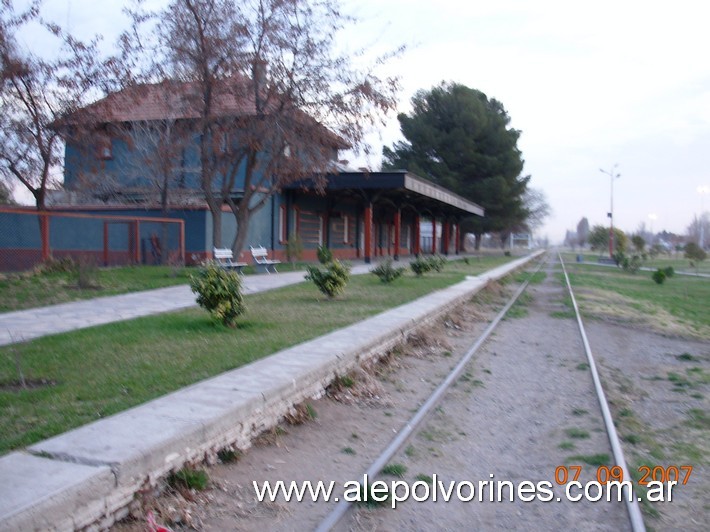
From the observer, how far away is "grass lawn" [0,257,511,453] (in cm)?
597

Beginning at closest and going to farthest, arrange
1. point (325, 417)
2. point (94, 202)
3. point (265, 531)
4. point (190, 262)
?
point (265, 531) < point (325, 417) < point (190, 262) < point (94, 202)

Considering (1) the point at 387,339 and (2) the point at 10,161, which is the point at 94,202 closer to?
(2) the point at 10,161

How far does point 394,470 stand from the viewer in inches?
231

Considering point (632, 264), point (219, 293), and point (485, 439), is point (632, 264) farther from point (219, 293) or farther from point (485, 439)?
point (485, 439)

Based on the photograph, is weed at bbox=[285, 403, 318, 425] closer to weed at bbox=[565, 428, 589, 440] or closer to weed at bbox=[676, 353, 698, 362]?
weed at bbox=[565, 428, 589, 440]

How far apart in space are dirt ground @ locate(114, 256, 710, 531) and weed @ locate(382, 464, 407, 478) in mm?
36

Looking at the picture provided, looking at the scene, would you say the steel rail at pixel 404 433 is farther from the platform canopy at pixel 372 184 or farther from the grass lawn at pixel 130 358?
the platform canopy at pixel 372 184

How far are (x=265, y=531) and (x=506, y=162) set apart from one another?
2223 inches

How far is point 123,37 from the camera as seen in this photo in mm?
18375

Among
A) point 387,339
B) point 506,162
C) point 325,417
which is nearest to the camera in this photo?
point 325,417

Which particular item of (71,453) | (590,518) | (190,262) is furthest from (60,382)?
(190,262)

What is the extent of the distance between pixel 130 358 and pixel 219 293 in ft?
8.16

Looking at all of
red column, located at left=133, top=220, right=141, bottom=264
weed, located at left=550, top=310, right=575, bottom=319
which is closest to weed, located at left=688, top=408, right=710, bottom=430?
weed, located at left=550, top=310, right=575, bottom=319

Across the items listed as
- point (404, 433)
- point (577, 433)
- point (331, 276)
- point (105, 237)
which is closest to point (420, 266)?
point (331, 276)
